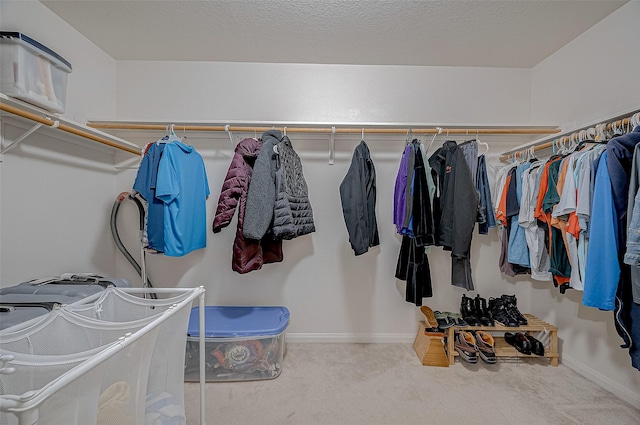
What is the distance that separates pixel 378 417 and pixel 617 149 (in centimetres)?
183

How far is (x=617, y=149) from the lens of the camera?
123cm

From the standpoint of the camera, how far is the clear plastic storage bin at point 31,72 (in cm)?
121

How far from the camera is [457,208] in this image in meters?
1.74

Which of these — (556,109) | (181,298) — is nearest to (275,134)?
(181,298)

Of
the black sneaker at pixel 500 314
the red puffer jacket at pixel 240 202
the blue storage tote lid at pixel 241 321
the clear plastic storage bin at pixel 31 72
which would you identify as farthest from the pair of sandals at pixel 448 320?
the clear plastic storage bin at pixel 31 72

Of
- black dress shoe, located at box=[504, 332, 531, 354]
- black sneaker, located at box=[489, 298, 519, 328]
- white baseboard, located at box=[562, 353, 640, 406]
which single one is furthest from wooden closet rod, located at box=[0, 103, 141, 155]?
white baseboard, located at box=[562, 353, 640, 406]

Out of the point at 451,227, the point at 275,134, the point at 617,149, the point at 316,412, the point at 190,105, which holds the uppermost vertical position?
the point at 190,105

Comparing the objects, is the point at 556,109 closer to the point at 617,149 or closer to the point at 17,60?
the point at 617,149

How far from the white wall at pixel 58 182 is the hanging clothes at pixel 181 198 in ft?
2.29

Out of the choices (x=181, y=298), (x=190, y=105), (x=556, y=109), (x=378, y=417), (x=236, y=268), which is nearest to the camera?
(x=181, y=298)

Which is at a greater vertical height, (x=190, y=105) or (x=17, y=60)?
(x=190, y=105)

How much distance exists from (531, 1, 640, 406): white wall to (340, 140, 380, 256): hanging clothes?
130 centimetres

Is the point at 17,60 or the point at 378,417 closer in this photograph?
the point at 17,60

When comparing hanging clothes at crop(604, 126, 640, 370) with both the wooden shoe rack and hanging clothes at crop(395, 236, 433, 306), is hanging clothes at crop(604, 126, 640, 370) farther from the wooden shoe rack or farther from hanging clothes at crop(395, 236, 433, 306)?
hanging clothes at crop(395, 236, 433, 306)
